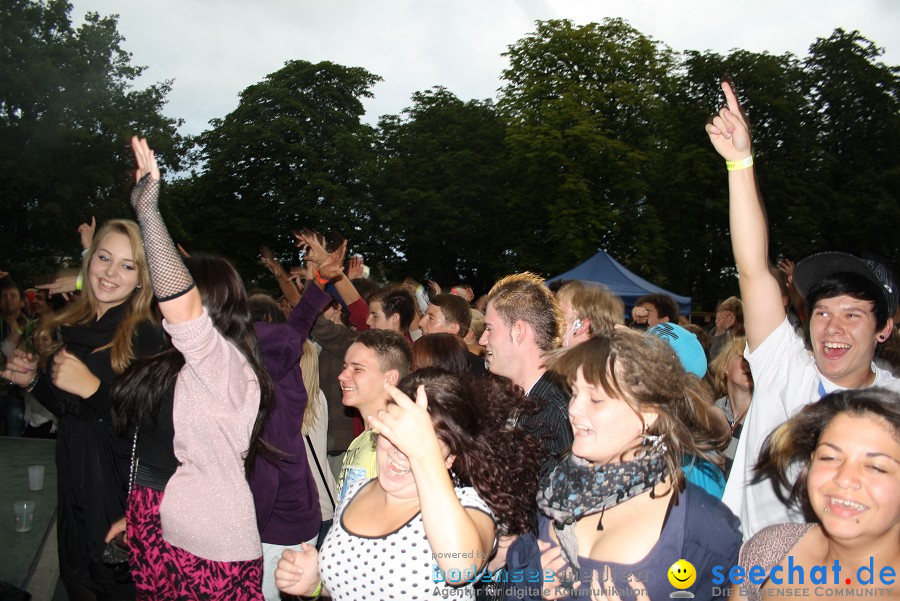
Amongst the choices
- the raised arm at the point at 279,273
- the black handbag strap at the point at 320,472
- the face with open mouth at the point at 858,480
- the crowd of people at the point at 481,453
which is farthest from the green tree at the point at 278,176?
the face with open mouth at the point at 858,480

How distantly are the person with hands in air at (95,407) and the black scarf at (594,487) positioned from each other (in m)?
1.81

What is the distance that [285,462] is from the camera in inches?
122

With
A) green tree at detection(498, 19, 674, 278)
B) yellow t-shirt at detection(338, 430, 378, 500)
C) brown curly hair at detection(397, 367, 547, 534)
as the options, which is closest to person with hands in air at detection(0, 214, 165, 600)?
yellow t-shirt at detection(338, 430, 378, 500)

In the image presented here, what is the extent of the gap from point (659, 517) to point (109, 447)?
2193mm

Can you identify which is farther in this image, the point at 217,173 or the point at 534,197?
the point at 217,173

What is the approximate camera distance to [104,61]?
27484mm

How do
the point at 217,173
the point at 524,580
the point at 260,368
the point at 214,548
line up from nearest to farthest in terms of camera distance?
the point at 524,580 → the point at 214,548 → the point at 260,368 → the point at 217,173

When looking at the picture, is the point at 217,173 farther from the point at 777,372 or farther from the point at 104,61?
the point at 777,372

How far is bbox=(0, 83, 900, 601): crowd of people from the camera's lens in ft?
6.37

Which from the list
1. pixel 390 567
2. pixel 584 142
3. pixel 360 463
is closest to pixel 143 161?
pixel 390 567

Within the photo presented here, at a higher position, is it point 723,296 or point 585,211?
point 585,211

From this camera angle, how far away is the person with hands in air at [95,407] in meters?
2.86

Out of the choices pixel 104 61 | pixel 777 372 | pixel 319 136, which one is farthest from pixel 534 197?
pixel 777 372

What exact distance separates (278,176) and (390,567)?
30.7m
